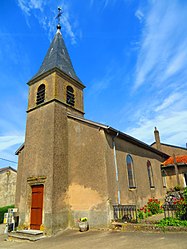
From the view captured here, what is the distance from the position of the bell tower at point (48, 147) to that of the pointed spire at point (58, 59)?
5.0 inches

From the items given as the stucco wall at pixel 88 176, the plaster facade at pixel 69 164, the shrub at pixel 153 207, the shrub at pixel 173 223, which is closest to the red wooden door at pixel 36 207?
the plaster facade at pixel 69 164

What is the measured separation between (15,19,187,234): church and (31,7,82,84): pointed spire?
382 millimetres

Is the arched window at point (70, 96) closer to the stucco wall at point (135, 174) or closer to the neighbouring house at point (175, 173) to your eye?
the stucco wall at point (135, 174)

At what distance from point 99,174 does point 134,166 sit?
13.7ft

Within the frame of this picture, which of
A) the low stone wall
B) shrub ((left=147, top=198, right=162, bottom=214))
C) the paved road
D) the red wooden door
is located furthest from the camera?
shrub ((left=147, top=198, right=162, bottom=214))

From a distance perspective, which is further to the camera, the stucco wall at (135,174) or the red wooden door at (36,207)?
the stucco wall at (135,174)

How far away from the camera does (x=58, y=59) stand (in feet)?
48.0

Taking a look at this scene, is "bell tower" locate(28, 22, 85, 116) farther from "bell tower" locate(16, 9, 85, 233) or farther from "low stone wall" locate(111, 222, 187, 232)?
"low stone wall" locate(111, 222, 187, 232)

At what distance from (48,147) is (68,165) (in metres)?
1.60

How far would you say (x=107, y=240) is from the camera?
7109 mm

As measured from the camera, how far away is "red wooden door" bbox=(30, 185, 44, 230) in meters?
10.0

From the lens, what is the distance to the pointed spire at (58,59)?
45.6ft

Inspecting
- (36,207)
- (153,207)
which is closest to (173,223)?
(153,207)

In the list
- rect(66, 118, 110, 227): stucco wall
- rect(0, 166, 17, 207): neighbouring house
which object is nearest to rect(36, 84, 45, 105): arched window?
rect(66, 118, 110, 227): stucco wall
